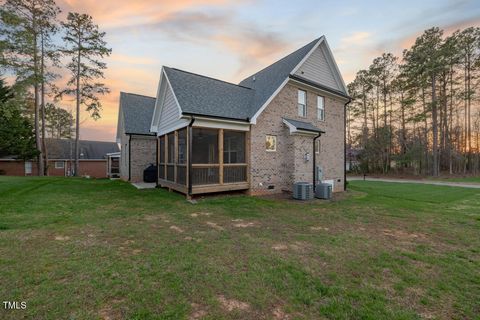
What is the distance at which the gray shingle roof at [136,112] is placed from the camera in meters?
17.1

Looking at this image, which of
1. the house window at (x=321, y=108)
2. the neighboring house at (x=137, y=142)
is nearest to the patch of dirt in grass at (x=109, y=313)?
the house window at (x=321, y=108)

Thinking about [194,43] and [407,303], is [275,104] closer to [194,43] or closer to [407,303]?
[194,43]

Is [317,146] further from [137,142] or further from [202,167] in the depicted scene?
[137,142]

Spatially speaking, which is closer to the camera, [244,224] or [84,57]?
[244,224]

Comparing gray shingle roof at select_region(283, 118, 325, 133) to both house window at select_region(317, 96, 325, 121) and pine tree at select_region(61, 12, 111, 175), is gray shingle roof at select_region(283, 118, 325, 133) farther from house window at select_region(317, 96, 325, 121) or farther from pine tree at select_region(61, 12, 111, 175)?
pine tree at select_region(61, 12, 111, 175)

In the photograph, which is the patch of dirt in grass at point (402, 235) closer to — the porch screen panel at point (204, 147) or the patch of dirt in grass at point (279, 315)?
the patch of dirt in grass at point (279, 315)

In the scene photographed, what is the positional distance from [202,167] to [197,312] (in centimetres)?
762

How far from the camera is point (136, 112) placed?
60.6ft

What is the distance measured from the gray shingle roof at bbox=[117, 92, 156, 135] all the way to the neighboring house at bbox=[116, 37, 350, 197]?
3176mm

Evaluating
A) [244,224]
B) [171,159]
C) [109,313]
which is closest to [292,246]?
[244,224]

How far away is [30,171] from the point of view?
2984 centimetres

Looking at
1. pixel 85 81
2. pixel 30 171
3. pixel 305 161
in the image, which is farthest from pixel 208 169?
pixel 30 171

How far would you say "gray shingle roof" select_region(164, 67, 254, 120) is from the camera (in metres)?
9.83

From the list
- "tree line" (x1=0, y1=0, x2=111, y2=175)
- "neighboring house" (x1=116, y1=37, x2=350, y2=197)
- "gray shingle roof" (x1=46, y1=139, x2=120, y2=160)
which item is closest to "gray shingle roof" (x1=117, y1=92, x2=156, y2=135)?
"neighboring house" (x1=116, y1=37, x2=350, y2=197)
